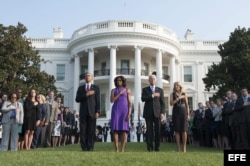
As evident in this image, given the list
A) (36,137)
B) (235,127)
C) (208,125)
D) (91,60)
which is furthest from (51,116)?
(91,60)

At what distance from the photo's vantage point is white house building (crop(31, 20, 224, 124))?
34969mm

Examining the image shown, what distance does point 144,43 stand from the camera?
35.4 metres

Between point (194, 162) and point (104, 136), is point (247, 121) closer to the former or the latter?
point (194, 162)

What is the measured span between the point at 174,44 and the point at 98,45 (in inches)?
312

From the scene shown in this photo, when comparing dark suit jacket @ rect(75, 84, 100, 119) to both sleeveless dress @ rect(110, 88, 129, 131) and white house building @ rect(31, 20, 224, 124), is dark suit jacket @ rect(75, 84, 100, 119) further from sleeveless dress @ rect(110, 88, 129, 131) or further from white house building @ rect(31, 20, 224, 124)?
white house building @ rect(31, 20, 224, 124)

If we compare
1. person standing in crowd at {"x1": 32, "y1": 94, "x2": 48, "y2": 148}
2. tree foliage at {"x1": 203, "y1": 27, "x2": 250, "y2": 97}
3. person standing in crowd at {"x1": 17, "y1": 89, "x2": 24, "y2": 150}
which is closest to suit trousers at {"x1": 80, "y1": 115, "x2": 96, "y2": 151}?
person standing in crowd at {"x1": 17, "y1": 89, "x2": 24, "y2": 150}

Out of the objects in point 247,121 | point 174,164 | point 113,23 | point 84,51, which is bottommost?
point 174,164

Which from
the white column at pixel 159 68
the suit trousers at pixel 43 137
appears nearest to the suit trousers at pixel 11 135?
the suit trousers at pixel 43 137

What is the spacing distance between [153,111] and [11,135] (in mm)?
4188

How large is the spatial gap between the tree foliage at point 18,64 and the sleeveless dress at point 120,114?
1678cm

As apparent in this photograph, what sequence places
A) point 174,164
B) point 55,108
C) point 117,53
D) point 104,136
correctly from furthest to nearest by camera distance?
point 117,53
point 104,136
point 55,108
point 174,164

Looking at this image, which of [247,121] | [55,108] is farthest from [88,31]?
[247,121]

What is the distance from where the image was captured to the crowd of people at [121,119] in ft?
29.5

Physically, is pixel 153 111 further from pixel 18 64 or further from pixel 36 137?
pixel 18 64
